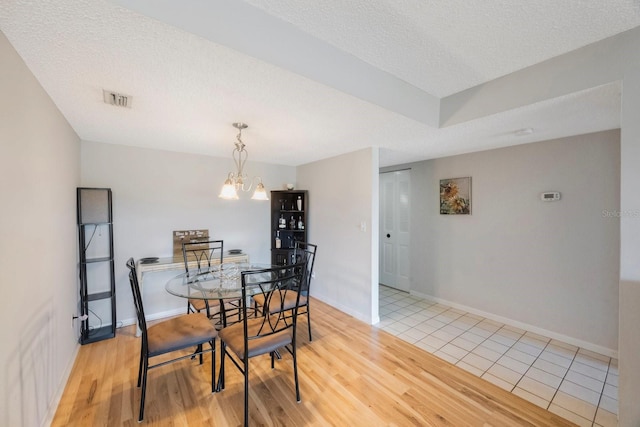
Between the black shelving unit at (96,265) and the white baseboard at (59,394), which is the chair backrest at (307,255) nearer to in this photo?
the white baseboard at (59,394)

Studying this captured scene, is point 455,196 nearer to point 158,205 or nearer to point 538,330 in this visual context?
point 538,330

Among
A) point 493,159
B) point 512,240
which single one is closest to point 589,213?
point 512,240

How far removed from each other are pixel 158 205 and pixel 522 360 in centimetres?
442

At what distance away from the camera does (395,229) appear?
462 centimetres

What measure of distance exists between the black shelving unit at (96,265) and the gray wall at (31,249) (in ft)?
1.58

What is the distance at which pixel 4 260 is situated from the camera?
1203 millimetres

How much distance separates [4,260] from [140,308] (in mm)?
778

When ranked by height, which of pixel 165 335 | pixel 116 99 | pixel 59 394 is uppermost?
pixel 116 99

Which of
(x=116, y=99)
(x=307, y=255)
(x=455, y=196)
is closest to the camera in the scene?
(x=116, y=99)

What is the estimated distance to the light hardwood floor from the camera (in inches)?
69.4

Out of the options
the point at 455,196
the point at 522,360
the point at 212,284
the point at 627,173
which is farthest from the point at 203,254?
the point at 627,173

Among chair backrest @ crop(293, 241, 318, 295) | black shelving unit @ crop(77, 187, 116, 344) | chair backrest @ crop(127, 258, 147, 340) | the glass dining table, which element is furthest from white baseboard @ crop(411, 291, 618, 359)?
black shelving unit @ crop(77, 187, 116, 344)

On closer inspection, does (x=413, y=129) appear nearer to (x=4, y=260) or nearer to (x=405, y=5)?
(x=405, y=5)

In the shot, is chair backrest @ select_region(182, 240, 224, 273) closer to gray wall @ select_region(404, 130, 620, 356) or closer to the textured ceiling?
the textured ceiling
